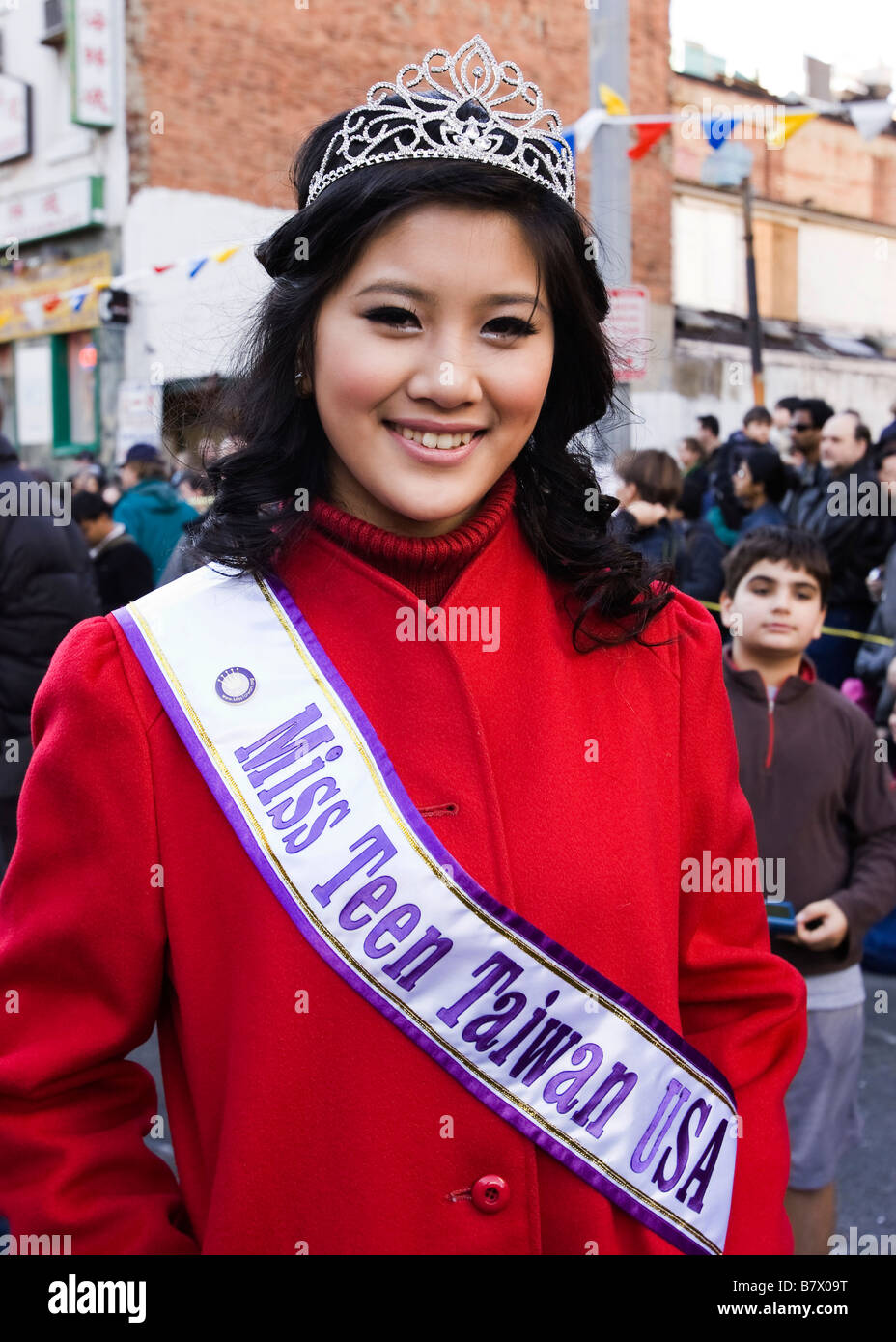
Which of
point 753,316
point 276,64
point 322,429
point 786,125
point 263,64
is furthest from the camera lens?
point 753,316

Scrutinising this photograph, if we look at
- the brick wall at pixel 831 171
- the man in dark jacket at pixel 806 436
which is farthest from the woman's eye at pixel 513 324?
the brick wall at pixel 831 171

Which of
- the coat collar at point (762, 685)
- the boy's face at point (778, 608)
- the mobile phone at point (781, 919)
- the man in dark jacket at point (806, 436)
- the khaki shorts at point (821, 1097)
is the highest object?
the man in dark jacket at point (806, 436)

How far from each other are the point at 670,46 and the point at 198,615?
19712 millimetres

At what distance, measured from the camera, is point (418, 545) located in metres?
1.56

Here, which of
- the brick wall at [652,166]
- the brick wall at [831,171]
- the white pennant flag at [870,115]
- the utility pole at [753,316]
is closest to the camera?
the white pennant flag at [870,115]

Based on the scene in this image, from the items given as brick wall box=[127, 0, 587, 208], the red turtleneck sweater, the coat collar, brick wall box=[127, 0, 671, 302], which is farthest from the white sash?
brick wall box=[127, 0, 671, 302]

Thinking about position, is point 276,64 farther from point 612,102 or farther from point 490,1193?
point 490,1193

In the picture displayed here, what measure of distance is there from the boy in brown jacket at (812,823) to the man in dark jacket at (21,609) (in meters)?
2.34

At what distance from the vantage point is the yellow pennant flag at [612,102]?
633 cm

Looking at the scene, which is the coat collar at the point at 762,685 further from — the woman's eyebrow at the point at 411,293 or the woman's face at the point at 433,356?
the woman's eyebrow at the point at 411,293

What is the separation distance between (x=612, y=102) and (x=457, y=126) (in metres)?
5.40

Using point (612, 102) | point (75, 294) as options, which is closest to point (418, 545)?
point (612, 102)

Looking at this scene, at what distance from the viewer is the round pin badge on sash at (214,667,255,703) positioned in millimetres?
1544
